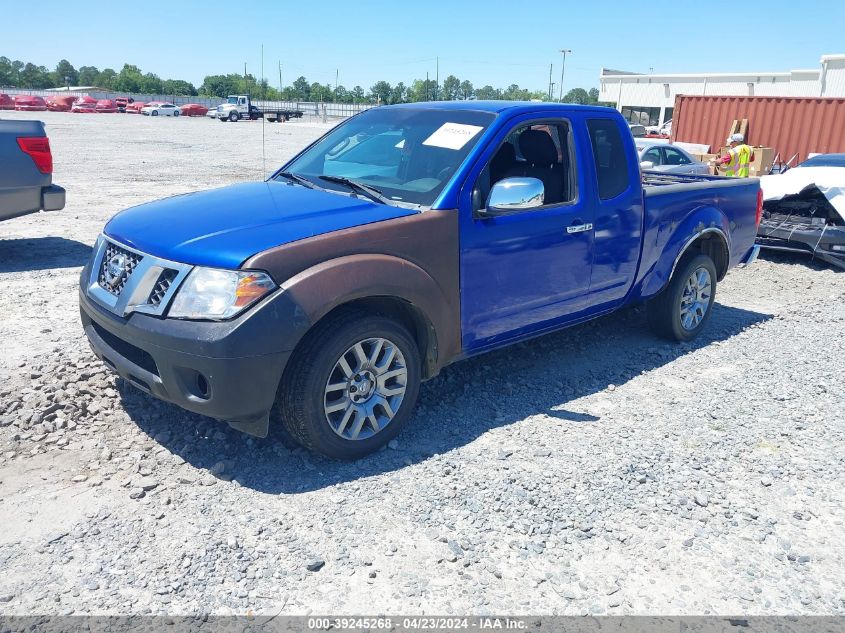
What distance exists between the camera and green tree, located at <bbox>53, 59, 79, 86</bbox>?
134 meters

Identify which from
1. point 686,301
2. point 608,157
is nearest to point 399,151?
point 608,157

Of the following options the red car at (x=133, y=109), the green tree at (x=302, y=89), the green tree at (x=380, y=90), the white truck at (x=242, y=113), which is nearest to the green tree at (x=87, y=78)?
the green tree at (x=302, y=89)

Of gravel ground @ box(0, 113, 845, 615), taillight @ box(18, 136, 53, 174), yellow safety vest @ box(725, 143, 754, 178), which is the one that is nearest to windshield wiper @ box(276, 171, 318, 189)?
gravel ground @ box(0, 113, 845, 615)

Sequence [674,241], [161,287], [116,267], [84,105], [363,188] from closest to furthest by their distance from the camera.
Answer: [161,287] < [116,267] < [363,188] < [674,241] < [84,105]

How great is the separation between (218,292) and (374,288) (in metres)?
0.79

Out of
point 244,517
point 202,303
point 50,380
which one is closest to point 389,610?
point 244,517

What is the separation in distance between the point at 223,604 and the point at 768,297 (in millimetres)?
7397

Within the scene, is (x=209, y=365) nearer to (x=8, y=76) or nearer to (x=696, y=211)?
(x=696, y=211)

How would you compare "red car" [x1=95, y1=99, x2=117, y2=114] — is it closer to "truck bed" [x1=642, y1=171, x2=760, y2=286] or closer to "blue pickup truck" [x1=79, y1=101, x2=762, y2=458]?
"truck bed" [x1=642, y1=171, x2=760, y2=286]

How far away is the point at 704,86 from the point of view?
47250 mm

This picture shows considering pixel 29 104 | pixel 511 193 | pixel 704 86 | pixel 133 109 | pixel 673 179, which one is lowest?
pixel 133 109

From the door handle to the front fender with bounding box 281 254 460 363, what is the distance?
1.08m

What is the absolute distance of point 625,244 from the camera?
17.1 feet

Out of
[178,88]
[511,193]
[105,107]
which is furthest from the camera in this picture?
[178,88]
